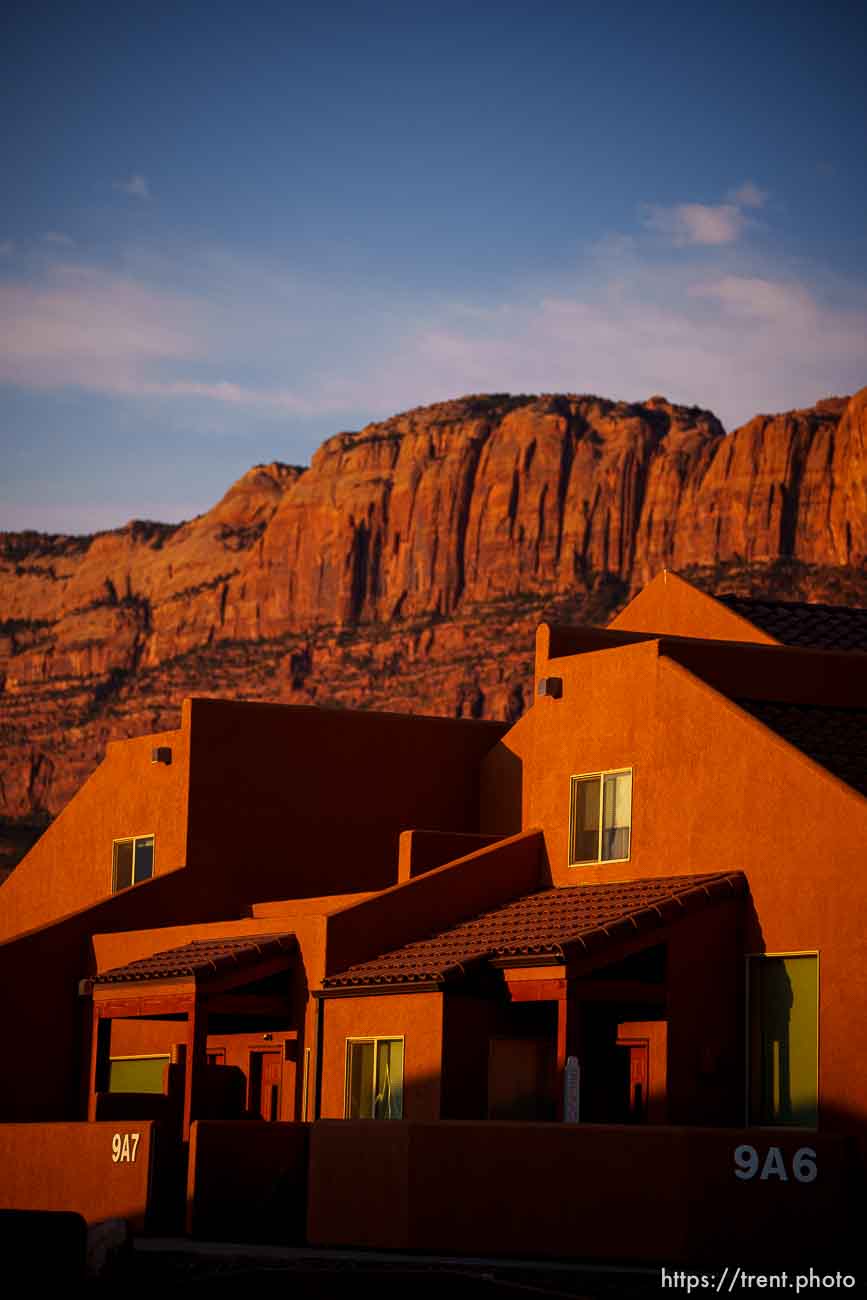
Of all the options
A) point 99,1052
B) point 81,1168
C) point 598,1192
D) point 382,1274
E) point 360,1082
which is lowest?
point 382,1274

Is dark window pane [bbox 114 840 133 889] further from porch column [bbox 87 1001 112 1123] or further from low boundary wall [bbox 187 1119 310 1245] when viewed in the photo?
low boundary wall [bbox 187 1119 310 1245]

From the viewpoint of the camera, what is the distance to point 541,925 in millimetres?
25281

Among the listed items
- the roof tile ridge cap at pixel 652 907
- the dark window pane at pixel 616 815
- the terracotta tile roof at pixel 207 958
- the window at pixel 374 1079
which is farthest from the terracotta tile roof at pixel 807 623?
the window at pixel 374 1079

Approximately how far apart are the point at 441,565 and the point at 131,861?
144872mm

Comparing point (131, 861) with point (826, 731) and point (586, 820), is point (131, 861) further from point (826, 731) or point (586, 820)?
point (826, 731)

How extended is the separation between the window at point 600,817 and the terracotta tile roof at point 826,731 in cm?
192

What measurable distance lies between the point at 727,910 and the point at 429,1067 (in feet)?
13.5

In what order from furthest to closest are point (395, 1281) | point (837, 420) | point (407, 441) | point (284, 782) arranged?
point (407, 441) → point (837, 420) → point (284, 782) → point (395, 1281)

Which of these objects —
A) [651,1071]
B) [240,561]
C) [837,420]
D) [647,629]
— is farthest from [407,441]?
[651,1071]

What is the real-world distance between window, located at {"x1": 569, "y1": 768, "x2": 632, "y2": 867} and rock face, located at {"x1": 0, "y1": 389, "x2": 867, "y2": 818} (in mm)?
108714

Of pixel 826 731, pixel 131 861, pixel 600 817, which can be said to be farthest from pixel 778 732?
pixel 131 861

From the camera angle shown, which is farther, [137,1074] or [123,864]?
[123,864]

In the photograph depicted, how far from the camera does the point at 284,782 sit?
1324 inches

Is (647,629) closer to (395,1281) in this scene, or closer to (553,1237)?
(553,1237)
